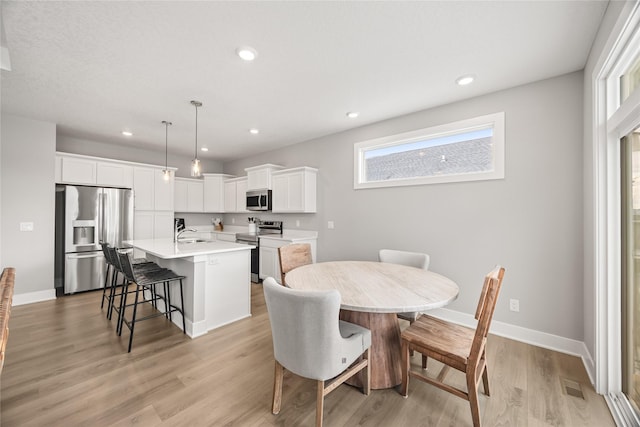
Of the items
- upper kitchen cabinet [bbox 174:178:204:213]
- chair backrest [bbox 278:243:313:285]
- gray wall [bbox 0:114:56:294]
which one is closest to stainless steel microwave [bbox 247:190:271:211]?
upper kitchen cabinet [bbox 174:178:204:213]

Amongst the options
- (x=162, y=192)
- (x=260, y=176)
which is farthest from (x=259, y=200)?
(x=162, y=192)

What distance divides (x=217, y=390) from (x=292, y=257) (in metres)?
1.31

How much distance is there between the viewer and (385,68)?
2.36 meters

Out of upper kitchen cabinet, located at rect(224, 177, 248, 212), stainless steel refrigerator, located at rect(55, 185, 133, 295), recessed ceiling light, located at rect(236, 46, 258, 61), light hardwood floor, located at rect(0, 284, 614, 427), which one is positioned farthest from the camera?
upper kitchen cabinet, located at rect(224, 177, 248, 212)

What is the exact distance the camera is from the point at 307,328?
4.59ft

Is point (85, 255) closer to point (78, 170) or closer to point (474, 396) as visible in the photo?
point (78, 170)

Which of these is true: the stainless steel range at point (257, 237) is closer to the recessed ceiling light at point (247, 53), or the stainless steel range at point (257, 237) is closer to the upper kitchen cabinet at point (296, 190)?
the upper kitchen cabinet at point (296, 190)

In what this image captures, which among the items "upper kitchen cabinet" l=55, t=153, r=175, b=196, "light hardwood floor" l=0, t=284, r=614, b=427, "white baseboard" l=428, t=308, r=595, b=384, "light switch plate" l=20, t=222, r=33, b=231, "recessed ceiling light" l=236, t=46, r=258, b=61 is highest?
"recessed ceiling light" l=236, t=46, r=258, b=61

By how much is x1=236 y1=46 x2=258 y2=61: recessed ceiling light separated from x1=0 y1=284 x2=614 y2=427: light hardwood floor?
2.54 metres

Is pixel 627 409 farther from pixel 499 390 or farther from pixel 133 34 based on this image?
pixel 133 34

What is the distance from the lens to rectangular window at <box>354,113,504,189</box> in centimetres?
282

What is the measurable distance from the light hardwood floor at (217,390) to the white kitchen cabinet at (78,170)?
2376 millimetres

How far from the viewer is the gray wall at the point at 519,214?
7.85 feet

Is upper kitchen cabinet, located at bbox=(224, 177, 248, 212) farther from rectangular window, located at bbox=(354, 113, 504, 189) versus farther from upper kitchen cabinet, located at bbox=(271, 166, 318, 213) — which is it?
rectangular window, located at bbox=(354, 113, 504, 189)
